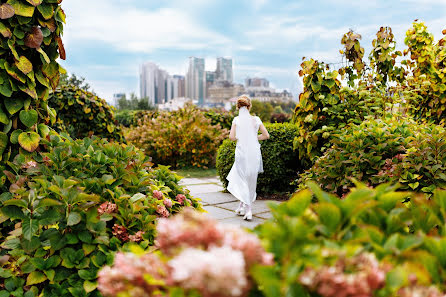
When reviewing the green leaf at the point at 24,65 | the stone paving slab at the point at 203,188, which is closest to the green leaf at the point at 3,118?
the green leaf at the point at 24,65

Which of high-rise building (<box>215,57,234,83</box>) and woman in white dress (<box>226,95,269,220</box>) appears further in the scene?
high-rise building (<box>215,57,234,83</box>)

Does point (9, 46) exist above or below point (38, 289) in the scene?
above

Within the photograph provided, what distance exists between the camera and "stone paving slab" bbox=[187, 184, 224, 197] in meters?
6.72

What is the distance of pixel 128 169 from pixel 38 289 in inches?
32.2

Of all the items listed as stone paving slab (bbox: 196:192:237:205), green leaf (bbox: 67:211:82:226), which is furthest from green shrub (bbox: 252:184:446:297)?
stone paving slab (bbox: 196:192:237:205)

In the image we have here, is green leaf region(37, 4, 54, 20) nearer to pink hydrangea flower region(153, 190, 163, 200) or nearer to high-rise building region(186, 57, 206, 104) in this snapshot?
pink hydrangea flower region(153, 190, 163, 200)

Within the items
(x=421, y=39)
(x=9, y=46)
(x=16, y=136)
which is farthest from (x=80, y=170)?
(x=421, y=39)

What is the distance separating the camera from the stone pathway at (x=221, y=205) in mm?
4854

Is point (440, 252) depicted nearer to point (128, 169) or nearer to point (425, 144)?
point (128, 169)

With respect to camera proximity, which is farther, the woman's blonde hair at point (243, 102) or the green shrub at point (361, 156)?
the woman's blonde hair at point (243, 102)

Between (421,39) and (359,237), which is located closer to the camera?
(359,237)

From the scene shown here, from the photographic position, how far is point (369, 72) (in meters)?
6.07

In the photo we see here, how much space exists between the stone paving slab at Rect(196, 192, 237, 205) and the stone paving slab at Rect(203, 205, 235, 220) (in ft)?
1.00

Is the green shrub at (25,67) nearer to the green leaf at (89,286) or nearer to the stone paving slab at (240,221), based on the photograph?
the green leaf at (89,286)
